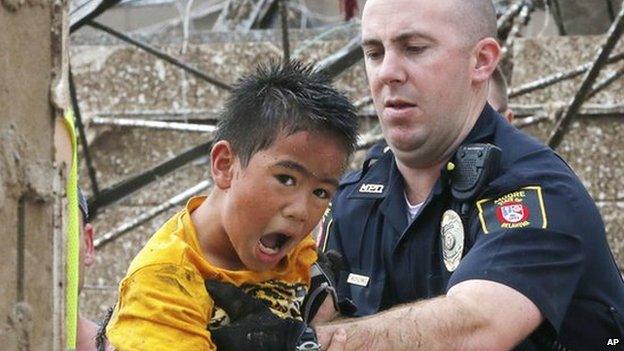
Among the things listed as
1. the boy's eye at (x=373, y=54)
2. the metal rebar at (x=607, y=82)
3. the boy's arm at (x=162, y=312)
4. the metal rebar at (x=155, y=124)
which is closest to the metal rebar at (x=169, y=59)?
the metal rebar at (x=155, y=124)

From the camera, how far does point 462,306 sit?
3311 millimetres

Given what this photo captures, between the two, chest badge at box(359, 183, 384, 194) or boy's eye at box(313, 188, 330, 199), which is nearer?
boy's eye at box(313, 188, 330, 199)

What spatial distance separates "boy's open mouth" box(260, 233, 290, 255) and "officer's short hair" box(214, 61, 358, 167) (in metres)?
0.18

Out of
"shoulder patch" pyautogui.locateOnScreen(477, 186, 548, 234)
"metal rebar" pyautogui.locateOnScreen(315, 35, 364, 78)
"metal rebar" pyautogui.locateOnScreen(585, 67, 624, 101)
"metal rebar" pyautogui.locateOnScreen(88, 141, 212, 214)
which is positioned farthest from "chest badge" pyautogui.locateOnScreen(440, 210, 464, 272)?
"metal rebar" pyautogui.locateOnScreen(585, 67, 624, 101)

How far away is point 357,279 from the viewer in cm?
385

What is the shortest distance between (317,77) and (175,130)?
3455 millimetres

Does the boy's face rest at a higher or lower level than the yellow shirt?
higher

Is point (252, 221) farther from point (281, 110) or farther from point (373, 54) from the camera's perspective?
point (373, 54)

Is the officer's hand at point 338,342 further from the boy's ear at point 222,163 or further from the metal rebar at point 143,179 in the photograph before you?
the metal rebar at point 143,179

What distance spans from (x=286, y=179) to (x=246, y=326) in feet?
0.99

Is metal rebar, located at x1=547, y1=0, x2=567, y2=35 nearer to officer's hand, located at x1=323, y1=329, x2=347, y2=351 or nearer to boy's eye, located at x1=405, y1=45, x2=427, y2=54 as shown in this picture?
boy's eye, located at x1=405, y1=45, x2=427, y2=54

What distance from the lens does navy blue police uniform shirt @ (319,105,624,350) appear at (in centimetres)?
344

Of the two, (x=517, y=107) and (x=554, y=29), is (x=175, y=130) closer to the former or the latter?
(x=517, y=107)

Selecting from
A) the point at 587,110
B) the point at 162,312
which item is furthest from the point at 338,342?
the point at 587,110
